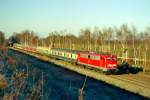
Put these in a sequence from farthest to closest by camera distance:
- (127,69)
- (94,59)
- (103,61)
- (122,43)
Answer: (122,43) → (94,59) → (127,69) → (103,61)

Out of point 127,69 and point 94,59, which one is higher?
point 94,59

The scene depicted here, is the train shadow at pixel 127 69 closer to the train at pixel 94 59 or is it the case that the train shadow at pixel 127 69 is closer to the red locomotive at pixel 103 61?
the train at pixel 94 59

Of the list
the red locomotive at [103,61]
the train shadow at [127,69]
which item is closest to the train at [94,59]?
the red locomotive at [103,61]

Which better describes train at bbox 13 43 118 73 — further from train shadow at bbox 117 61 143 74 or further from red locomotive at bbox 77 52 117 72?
train shadow at bbox 117 61 143 74

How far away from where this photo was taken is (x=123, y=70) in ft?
126

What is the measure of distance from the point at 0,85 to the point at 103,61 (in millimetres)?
17062

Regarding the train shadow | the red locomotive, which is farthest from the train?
the train shadow

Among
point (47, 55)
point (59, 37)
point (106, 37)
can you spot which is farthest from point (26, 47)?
point (106, 37)

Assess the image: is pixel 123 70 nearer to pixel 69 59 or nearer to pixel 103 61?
pixel 103 61

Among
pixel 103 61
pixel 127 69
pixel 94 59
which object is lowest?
pixel 127 69

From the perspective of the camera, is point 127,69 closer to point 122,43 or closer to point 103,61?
point 103,61

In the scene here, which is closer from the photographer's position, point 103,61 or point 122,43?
point 103,61

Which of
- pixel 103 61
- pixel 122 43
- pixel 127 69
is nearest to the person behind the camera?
pixel 103 61

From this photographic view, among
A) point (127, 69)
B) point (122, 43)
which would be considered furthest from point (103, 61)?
point (122, 43)
